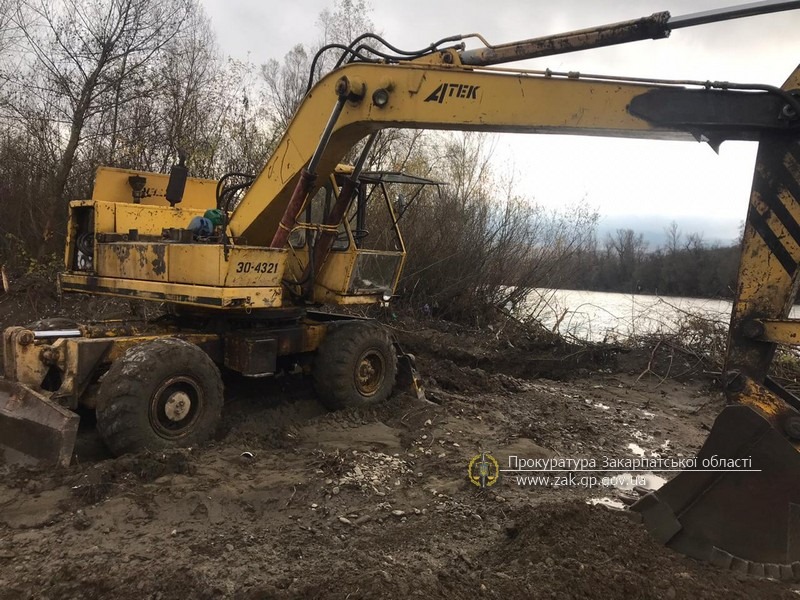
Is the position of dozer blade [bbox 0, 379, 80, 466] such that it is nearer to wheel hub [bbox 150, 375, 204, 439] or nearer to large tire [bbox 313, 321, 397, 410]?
wheel hub [bbox 150, 375, 204, 439]

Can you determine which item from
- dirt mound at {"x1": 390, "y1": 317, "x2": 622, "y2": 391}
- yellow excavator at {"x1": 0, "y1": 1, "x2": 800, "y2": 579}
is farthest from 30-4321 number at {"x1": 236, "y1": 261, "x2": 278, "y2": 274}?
dirt mound at {"x1": 390, "y1": 317, "x2": 622, "y2": 391}

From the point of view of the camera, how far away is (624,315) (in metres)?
11.5

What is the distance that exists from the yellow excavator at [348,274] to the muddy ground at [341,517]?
339 mm

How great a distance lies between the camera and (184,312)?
20.3 ft

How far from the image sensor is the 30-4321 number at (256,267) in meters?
5.20

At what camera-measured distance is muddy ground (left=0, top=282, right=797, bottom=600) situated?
303cm

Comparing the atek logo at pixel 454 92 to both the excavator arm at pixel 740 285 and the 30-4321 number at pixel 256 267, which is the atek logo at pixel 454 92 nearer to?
the excavator arm at pixel 740 285

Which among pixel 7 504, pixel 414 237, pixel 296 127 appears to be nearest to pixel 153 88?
pixel 414 237

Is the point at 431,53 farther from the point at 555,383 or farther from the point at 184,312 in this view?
the point at 555,383

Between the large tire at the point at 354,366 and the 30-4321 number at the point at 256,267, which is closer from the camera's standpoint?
the 30-4321 number at the point at 256,267

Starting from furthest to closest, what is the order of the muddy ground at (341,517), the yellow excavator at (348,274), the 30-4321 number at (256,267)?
the 30-4321 number at (256,267)
the yellow excavator at (348,274)
the muddy ground at (341,517)

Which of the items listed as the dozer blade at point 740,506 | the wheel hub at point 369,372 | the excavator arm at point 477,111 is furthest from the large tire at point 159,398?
the dozer blade at point 740,506

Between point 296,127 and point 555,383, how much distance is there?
18.5 ft

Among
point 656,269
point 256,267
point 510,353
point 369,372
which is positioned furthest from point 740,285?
point 656,269
